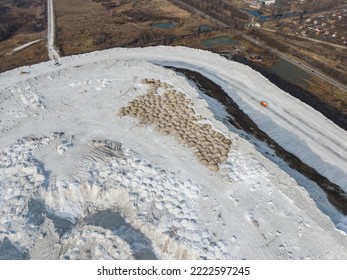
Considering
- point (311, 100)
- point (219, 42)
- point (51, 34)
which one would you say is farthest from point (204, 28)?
point (311, 100)

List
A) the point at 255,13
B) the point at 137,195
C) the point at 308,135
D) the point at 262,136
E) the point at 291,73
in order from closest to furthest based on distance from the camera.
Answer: the point at 137,195
the point at 262,136
the point at 308,135
the point at 291,73
the point at 255,13

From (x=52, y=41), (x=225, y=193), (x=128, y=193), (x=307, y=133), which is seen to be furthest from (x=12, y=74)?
(x=307, y=133)

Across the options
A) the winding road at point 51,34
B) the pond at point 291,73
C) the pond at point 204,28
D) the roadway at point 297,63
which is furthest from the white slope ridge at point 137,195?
the pond at point 204,28

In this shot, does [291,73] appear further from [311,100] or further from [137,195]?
[137,195]

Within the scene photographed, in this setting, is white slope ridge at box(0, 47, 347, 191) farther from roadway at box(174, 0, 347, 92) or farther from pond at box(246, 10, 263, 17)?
pond at box(246, 10, 263, 17)

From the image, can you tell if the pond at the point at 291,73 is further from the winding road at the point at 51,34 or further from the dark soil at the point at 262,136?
the winding road at the point at 51,34

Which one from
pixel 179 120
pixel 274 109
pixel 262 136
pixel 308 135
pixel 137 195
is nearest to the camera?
pixel 137 195
